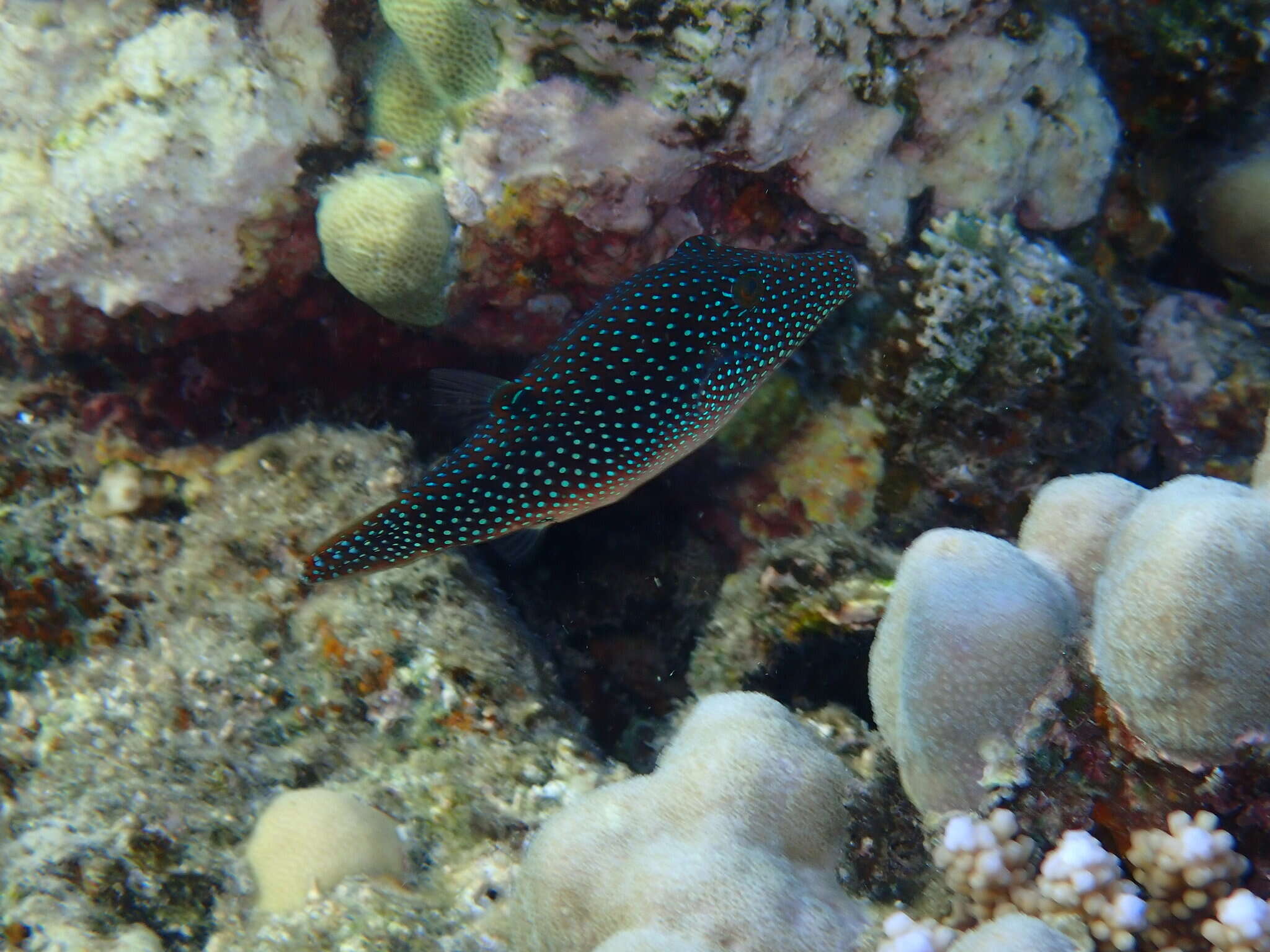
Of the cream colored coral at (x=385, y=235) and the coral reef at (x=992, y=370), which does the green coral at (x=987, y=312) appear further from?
the cream colored coral at (x=385, y=235)

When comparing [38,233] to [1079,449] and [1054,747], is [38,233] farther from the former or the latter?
[1079,449]

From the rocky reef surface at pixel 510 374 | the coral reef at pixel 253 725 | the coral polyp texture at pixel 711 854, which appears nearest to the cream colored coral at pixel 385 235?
the rocky reef surface at pixel 510 374

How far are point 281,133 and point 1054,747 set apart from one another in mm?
4783

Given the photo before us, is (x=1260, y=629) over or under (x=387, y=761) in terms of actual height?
over

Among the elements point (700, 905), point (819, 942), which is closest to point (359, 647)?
point (700, 905)

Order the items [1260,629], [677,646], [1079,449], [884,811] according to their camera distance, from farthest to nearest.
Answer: [677,646] → [1079,449] → [884,811] → [1260,629]

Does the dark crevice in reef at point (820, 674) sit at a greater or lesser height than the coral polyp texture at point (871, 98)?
lesser

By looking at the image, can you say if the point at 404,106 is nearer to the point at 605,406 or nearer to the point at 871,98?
the point at 605,406

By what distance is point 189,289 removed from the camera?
15.4 ft

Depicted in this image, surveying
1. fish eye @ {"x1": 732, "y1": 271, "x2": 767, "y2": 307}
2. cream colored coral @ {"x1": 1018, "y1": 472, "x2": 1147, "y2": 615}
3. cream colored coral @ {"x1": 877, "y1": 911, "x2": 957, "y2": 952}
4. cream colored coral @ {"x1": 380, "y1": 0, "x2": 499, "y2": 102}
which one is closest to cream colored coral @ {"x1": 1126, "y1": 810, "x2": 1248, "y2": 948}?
cream colored coral @ {"x1": 877, "y1": 911, "x2": 957, "y2": 952}

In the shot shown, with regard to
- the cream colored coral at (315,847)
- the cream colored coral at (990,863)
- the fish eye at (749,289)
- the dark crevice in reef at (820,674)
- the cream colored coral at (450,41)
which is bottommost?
the cream colored coral at (315,847)

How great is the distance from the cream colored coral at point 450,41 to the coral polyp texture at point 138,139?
0.67 m

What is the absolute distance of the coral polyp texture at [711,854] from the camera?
258cm

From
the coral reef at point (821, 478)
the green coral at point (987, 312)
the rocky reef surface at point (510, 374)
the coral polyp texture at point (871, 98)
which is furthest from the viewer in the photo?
the coral reef at point (821, 478)
